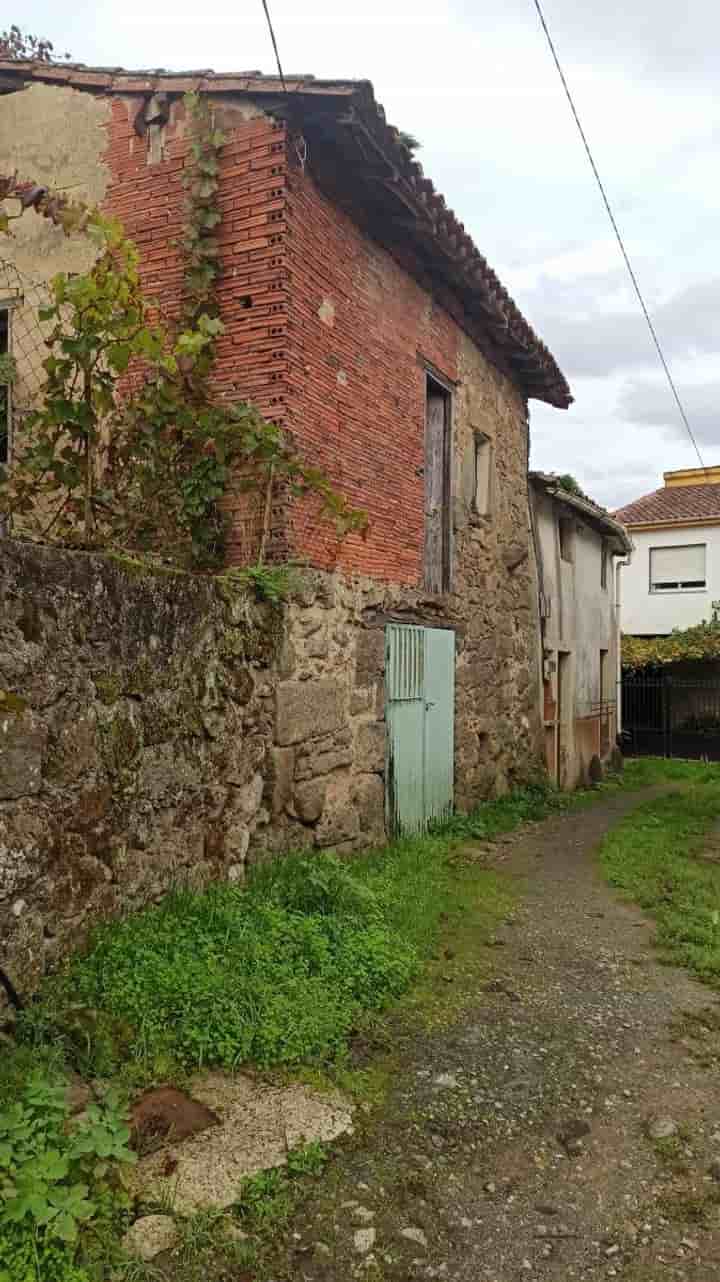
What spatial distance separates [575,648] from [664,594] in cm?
1124

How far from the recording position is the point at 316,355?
6316 mm

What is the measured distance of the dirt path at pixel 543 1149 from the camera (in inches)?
96.3

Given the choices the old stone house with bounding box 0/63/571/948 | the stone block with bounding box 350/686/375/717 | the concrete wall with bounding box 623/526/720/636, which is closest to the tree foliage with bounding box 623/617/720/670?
the concrete wall with bounding box 623/526/720/636

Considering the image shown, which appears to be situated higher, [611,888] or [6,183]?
[6,183]

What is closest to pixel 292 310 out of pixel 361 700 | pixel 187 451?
pixel 187 451

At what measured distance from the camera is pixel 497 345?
983cm

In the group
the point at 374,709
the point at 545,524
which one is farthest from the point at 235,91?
the point at 545,524

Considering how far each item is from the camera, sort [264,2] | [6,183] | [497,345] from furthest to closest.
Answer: [497,345]
[264,2]
[6,183]

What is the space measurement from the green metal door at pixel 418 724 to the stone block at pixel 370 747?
0.13 m

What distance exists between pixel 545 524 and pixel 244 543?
704cm

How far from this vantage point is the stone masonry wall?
360 centimetres

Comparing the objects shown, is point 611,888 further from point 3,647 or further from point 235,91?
point 235,91

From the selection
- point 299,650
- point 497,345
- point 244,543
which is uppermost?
point 497,345

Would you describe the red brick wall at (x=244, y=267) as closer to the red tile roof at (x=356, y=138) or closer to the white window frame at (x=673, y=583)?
the red tile roof at (x=356, y=138)
